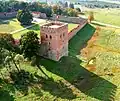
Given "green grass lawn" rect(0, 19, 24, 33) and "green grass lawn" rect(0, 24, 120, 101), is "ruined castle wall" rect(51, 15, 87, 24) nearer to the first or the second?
"green grass lawn" rect(0, 19, 24, 33)

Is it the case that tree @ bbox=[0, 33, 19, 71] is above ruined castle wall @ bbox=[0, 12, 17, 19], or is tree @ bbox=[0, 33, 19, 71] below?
above

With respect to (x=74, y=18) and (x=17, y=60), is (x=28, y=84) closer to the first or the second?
(x=17, y=60)

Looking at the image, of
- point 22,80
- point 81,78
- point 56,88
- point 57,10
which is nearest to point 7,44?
point 22,80

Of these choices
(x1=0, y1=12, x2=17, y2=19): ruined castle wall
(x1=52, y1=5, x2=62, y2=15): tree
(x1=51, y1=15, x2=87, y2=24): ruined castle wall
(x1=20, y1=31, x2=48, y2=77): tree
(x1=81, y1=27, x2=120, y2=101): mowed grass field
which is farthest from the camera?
(x1=52, y1=5, x2=62, y2=15): tree

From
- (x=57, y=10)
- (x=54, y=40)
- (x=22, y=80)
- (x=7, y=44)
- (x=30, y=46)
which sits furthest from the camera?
(x=57, y=10)

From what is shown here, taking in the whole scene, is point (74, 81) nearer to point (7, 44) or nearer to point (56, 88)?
point (56, 88)

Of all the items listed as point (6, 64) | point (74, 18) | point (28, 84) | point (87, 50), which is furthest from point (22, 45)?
point (74, 18)

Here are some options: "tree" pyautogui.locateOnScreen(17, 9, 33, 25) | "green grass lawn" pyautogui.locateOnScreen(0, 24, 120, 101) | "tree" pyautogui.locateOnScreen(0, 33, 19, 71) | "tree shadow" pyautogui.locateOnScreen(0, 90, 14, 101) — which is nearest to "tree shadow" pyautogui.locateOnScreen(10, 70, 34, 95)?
"green grass lawn" pyautogui.locateOnScreen(0, 24, 120, 101)
